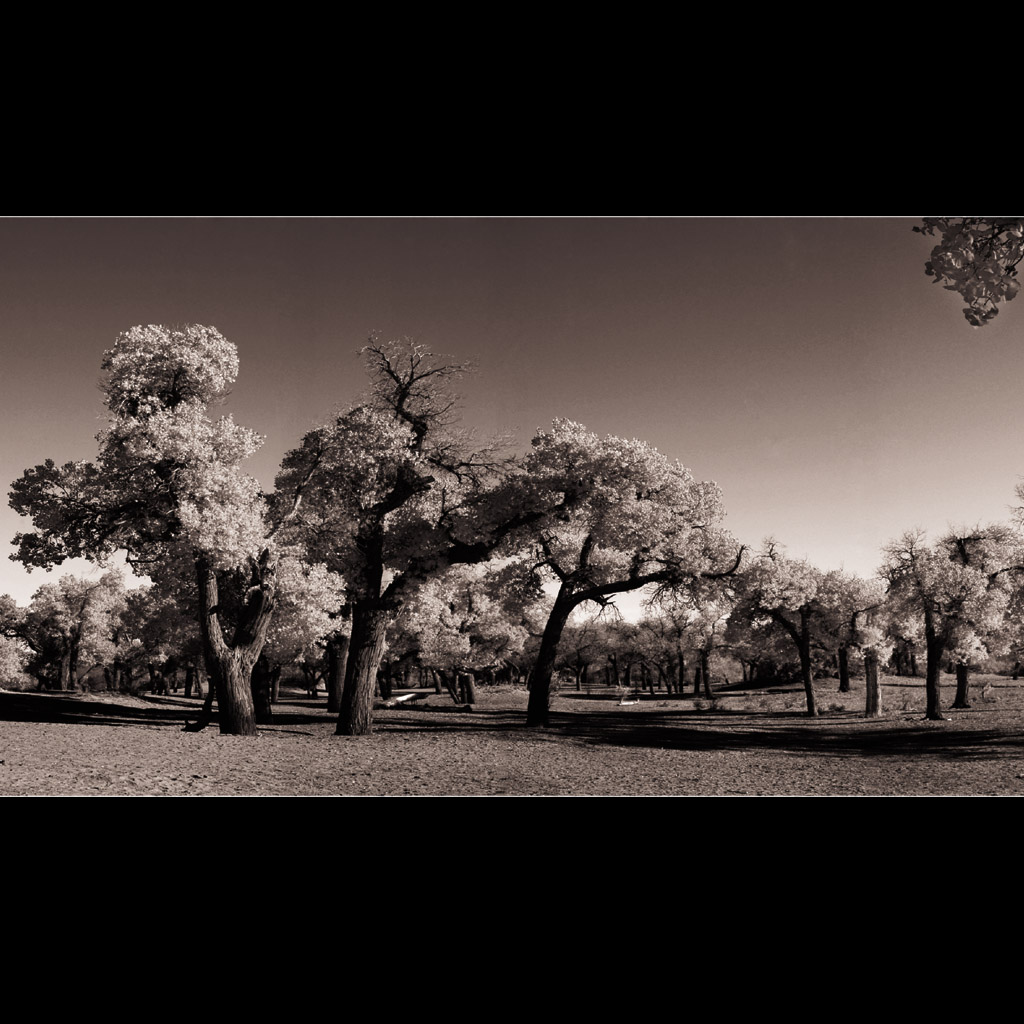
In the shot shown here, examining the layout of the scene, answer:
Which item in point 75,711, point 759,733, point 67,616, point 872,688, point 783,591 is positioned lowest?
point 75,711

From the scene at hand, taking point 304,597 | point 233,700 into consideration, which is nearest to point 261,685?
point 233,700

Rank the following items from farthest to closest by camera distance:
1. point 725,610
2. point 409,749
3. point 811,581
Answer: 1. point 725,610
2. point 811,581
3. point 409,749

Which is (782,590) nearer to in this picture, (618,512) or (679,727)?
(618,512)

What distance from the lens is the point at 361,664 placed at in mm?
7797

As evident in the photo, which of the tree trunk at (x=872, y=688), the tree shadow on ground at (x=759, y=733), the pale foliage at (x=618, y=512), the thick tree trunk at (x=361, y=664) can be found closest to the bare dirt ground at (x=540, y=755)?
the tree shadow on ground at (x=759, y=733)

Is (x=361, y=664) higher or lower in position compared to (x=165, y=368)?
lower

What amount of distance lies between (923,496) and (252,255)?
5.79 metres

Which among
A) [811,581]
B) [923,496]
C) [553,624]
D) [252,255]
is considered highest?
[252,255]

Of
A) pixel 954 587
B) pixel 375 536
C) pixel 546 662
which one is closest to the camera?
pixel 375 536

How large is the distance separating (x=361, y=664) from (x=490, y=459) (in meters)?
2.96

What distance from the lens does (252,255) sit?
5.28m

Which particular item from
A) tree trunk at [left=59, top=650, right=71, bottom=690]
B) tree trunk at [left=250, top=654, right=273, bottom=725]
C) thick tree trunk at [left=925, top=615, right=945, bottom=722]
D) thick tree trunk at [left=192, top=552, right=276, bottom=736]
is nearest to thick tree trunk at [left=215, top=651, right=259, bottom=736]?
thick tree trunk at [left=192, top=552, right=276, bottom=736]
